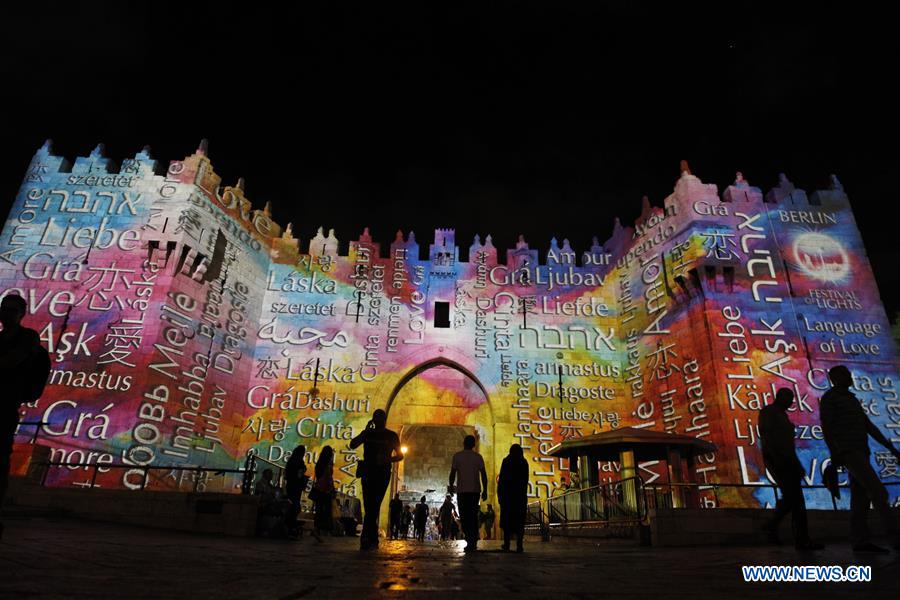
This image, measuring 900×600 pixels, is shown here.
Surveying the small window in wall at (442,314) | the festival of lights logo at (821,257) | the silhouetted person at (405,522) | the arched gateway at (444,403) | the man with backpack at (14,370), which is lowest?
the silhouetted person at (405,522)

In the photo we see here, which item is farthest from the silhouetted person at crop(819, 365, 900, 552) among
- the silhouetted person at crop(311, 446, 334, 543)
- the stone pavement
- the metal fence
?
the silhouetted person at crop(311, 446, 334, 543)

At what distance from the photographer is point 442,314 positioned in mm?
19000

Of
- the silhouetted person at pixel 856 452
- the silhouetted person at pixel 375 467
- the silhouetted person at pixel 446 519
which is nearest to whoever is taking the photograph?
the silhouetted person at pixel 856 452

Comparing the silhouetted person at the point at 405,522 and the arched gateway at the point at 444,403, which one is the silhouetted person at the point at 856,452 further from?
the silhouetted person at the point at 405,522

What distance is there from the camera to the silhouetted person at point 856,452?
4684mm

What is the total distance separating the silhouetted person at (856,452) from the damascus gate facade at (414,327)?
941cm

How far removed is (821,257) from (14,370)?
19397 millimetres

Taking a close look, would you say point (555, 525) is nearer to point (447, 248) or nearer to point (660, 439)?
point (660, 439)

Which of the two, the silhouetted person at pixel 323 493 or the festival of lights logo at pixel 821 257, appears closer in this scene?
the silhouetted person at pixel 323 493

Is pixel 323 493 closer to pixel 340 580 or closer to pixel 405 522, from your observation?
pixel 340 580

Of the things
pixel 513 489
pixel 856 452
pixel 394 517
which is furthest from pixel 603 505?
pixel 394 517

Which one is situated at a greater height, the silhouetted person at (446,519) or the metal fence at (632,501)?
the metal fence at (632,501)

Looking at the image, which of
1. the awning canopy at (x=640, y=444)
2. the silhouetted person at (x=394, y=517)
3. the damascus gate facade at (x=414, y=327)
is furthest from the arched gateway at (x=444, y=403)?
the awning canopy at (x=640, y=444)

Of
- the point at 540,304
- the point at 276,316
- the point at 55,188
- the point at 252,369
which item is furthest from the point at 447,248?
the point at 55,188
